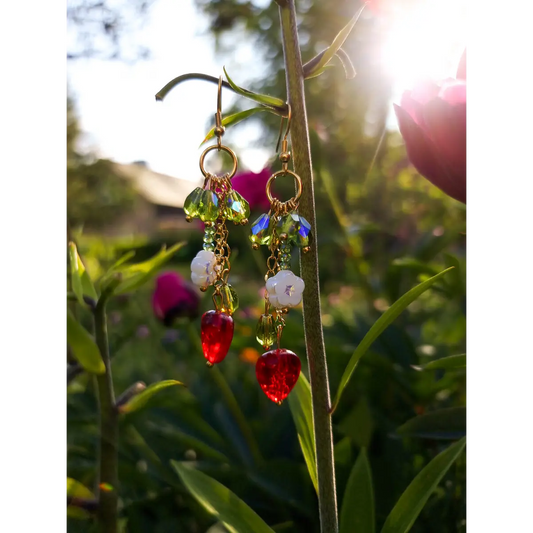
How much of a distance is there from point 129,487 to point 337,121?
13.6 feet

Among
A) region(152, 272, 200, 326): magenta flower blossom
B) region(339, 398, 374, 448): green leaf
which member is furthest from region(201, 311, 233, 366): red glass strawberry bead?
region(152, 272, 200, 326): magenta flower blossom

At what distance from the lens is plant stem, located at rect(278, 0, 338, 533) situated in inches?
14.6

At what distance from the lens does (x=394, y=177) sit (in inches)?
105

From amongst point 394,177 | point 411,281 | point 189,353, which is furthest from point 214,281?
point 394,177

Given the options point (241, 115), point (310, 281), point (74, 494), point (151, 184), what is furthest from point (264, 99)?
point (151, 184)

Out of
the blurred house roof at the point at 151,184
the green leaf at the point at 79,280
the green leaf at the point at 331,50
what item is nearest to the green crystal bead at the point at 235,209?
the green leaf at the point at 331,50

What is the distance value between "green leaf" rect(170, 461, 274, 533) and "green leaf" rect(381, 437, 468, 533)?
10 centimetres

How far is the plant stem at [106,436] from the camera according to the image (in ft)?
1.75

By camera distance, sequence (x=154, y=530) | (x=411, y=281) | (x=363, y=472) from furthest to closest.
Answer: (x=411, y=281) → (x=154, y=530) → (x=363, y=472)

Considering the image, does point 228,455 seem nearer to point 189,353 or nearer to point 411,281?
point 411,281

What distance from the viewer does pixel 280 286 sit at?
36 centimetres

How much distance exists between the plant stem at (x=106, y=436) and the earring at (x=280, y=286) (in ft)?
0.70
